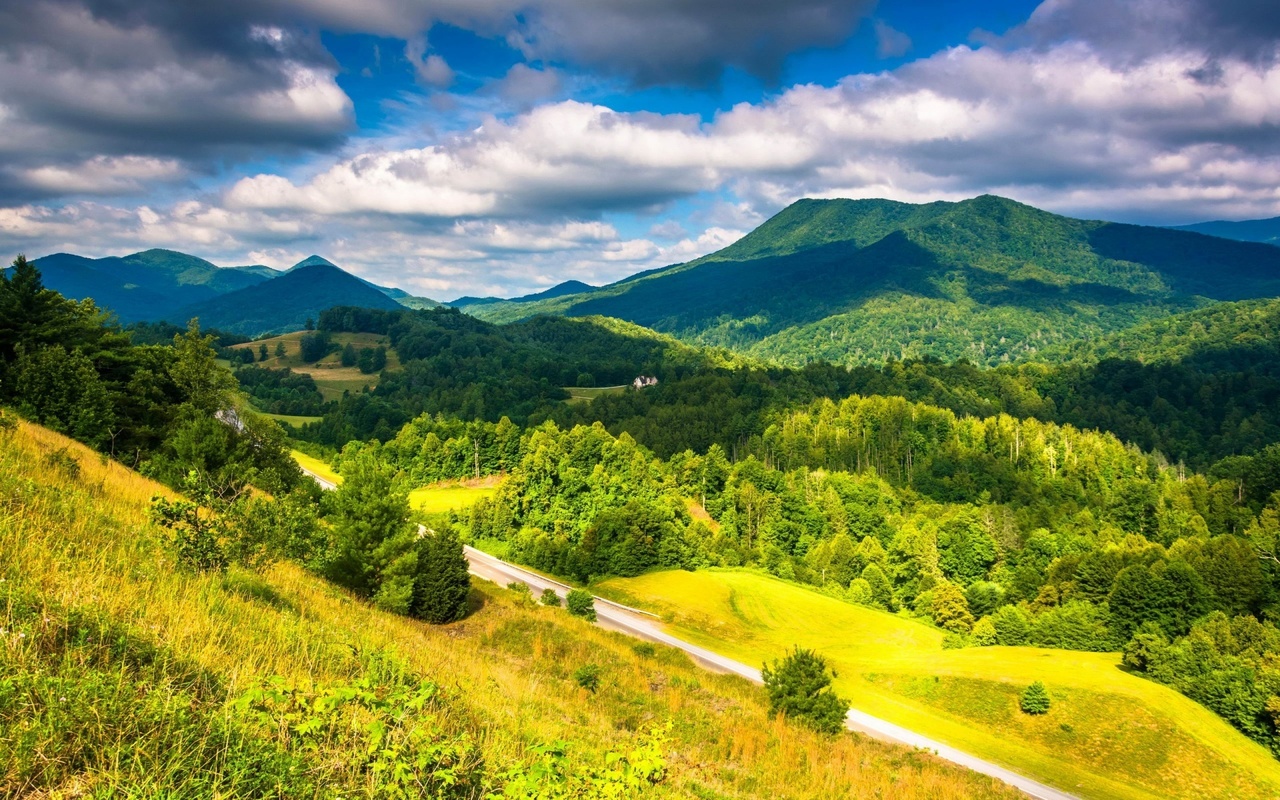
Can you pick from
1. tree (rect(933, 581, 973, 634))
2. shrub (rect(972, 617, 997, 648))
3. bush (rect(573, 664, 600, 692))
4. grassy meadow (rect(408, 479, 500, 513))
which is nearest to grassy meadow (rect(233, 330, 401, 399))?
grassy meadow (rect(408, 479, 500, 513))

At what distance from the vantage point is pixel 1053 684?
38.1 meters

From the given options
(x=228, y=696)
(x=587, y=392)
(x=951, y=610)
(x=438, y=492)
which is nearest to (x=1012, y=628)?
(x=951, y=610)

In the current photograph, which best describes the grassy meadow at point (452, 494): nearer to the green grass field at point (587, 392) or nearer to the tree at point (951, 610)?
the tree at point (951, 610)

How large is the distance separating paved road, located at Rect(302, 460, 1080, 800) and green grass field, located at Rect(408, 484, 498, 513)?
60.1 ft

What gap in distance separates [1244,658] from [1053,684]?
46.9 feet

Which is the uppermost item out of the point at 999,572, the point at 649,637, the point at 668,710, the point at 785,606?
the point at 668,710

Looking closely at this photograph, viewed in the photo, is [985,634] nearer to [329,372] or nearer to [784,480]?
[784,480]

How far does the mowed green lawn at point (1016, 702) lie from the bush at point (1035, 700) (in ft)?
1.56

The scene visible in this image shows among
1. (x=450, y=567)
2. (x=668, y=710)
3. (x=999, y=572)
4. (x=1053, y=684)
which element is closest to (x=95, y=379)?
(x=450, y=567)

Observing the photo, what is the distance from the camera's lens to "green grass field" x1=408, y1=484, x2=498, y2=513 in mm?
85375

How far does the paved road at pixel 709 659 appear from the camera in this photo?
27.7 m

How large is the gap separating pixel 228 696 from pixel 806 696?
2019 centimetres

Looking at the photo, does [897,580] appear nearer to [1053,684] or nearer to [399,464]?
[1053,684]

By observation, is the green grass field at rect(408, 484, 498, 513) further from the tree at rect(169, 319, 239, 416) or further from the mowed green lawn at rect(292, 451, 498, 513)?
the tree at rect(169, 319, 239, 416)
